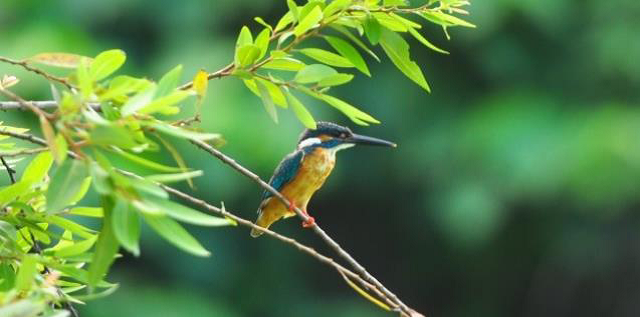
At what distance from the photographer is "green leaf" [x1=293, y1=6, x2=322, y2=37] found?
4.56ft

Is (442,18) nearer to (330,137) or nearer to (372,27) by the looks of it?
(372,27)

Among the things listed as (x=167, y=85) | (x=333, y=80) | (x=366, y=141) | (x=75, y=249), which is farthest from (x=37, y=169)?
(x=366, y=141)

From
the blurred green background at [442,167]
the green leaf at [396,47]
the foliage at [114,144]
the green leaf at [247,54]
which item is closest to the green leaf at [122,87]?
the foliage at [114,144]

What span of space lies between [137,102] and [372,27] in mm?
357

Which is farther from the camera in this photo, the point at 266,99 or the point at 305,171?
the point at 305,171

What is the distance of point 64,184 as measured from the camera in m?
1.09

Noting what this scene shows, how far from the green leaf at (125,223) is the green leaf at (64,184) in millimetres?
36

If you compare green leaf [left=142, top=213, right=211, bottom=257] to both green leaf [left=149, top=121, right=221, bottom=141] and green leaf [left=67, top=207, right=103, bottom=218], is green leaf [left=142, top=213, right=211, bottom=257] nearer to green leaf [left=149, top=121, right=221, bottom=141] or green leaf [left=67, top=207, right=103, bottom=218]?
green leaf [left=149, top=121, right=221, bottom=141]

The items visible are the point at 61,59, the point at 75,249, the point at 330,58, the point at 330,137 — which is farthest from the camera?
the point at 330,137

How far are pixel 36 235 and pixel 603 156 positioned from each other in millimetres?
4427

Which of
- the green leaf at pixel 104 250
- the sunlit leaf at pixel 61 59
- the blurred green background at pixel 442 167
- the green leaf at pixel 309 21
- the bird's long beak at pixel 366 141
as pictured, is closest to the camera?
the green leaf at pixel 104 250

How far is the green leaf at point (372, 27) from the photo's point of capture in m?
1.42

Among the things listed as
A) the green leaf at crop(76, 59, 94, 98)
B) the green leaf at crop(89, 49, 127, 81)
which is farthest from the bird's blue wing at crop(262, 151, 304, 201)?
the green leaf at crop(76, 59, 94, 98)

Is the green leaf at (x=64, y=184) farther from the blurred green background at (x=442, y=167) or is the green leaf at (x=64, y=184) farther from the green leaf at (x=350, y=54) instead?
the blurred green background at (x=442, y=167)
